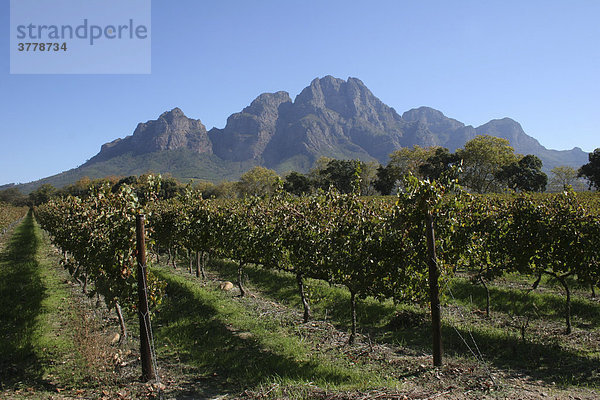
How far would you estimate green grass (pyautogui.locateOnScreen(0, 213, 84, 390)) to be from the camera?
778cm

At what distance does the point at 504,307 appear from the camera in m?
12.3

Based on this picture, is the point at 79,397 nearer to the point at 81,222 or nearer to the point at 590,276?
the point at 81,222

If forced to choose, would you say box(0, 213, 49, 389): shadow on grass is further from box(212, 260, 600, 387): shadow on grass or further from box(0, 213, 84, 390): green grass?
box(212, 260, 600, 387): shadow on grass

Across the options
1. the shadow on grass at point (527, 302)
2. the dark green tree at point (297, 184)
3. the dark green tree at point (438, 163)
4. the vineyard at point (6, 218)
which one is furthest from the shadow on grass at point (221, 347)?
the dark green tree at point (297, 184)

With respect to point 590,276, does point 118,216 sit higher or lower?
higher

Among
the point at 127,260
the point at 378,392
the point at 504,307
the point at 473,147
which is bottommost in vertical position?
the point at 504,307

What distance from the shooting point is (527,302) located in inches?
480

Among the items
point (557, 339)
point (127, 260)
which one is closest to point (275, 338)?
point (127, 260)

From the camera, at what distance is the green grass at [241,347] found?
757 cm

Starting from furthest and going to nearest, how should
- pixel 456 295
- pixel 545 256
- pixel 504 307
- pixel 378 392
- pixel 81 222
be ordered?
pixel 456 295 < pixel 504 307 < pixel 81 222 < pixel 545 256 < pixel 378 392

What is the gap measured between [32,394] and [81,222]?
5.19 m

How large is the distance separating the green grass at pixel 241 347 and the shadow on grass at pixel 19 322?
9.72 feet

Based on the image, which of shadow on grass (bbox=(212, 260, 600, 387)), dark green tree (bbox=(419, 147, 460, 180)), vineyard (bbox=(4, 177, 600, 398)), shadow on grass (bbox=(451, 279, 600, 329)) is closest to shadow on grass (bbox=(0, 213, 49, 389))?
vineyard (bbox=(4, 177, 600, 398))

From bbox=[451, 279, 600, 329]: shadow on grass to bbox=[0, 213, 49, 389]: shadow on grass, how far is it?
13.1 meters
